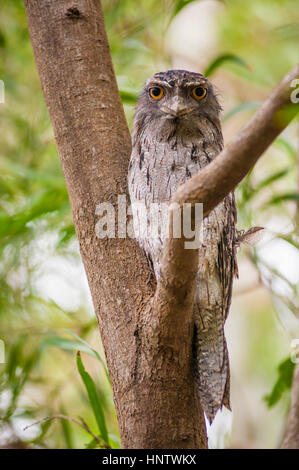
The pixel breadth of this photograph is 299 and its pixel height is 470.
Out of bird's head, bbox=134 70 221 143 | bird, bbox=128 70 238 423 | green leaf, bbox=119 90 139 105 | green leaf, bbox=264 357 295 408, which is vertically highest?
green leaf, bbox=119 90 139 105

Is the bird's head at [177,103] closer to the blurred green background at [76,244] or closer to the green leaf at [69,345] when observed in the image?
the blurred green background at [76,244]

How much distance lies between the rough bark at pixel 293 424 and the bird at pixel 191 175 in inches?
18.7

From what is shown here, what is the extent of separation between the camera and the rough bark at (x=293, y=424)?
972mm

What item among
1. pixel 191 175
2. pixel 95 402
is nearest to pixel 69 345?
pixel 95 402

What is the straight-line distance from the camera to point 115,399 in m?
1.43

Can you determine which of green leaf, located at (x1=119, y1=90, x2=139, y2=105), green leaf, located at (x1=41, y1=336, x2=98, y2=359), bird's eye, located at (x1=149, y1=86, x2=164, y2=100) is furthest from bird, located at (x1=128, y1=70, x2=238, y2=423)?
green leaf, located at (x1=41, y1=336, x2=98, y2=359)

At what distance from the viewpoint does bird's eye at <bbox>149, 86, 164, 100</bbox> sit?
185 centimetres

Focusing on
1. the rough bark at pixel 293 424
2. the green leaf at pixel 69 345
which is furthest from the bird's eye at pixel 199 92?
the rough bark at pixel 293 424

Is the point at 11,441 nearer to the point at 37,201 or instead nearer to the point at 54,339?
the point at 54,339

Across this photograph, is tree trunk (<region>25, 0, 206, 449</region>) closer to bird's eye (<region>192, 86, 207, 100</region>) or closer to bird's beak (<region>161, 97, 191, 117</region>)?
bird's beak (<region>161, 97, 191, 117</region>)

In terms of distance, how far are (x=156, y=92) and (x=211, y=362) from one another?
105cm

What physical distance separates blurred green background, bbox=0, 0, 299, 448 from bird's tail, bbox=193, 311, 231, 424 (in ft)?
1.27

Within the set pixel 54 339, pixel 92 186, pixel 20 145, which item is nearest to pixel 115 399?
pixel 54 339
